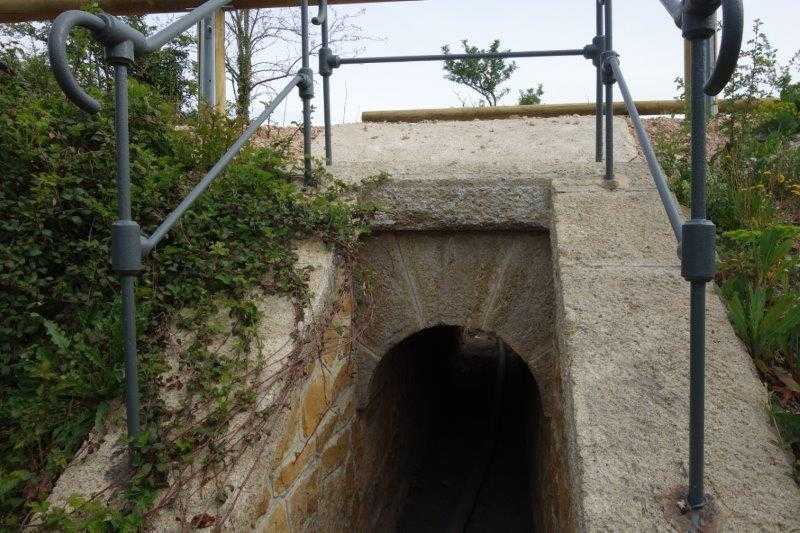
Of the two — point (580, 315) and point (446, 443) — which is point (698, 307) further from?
point (446, 443)

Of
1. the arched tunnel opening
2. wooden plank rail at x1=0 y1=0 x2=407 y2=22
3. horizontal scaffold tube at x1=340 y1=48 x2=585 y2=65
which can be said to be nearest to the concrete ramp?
the arched tunnel opening

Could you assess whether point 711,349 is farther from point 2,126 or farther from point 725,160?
point 2,126

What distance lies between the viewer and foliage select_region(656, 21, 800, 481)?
177cm

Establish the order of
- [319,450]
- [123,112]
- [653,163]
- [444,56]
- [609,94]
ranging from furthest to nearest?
[444,56] → [609,94] → [319,450] → [653,163] → [123,112]

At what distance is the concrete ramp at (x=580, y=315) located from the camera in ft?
4.64

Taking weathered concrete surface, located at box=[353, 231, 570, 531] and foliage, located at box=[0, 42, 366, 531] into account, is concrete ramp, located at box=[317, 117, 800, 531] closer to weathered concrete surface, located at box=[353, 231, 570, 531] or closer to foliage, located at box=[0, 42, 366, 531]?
weathered concrete surface, located at box=[353, 231, 570, 531]

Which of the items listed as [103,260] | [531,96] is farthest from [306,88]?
[531,96]

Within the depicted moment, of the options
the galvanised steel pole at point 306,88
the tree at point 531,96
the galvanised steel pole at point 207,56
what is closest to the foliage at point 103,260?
the galvanised steel pole at point 306,88

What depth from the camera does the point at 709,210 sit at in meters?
2.59

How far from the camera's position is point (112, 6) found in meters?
4.02

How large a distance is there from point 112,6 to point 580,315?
3.71 meters

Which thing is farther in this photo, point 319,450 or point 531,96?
point 531,96

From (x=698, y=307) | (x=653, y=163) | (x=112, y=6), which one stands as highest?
(x=112, y=6)

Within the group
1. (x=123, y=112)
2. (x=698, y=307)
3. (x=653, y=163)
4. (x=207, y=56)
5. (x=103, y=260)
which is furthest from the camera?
(x=207, y=56)
